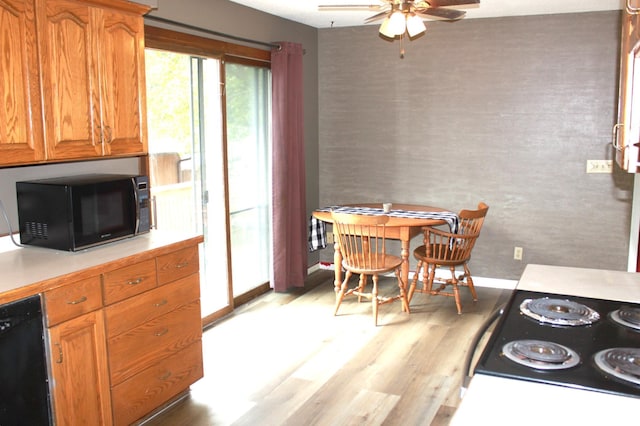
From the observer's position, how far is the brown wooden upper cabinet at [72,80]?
2.51 meters

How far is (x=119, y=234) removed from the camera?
10.1 feet

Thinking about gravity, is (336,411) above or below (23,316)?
below

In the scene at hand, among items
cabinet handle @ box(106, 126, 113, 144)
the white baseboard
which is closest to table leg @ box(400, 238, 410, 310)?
the white baseboard

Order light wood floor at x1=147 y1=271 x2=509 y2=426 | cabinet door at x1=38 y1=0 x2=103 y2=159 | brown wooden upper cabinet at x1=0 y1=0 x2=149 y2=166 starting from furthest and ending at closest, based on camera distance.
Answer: light wood floor at x1=147 y1=271 x2=509 y2=426 < cabinet door at x1=38 y1=0 x2=103 y2=159 < brown wooden upper cabinet at x1=0 y1=0 x2=149 y2=166

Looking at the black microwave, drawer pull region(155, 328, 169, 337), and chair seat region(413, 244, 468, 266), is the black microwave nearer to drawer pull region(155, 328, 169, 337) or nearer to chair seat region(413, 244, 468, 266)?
drawer pull region(155, 328, 169, 337)

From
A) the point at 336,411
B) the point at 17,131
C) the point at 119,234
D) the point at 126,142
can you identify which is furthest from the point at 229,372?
the point at 17,131

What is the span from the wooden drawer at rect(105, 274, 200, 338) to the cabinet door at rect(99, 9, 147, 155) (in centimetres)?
75

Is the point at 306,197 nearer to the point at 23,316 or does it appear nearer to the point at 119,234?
the point at 119,234

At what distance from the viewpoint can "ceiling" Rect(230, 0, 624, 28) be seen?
4.43 metres

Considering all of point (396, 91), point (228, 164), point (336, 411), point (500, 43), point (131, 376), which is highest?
point (500, 43)

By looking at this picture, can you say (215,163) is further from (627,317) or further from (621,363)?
(621,363)

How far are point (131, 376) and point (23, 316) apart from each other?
717 millimetres

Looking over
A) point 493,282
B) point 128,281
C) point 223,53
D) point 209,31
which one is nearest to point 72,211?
point 128,281

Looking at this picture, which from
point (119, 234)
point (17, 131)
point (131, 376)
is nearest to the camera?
point (17, 131)
